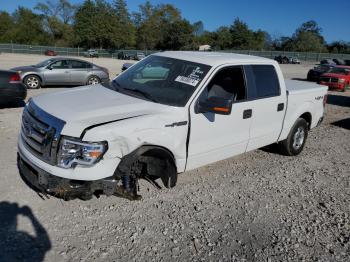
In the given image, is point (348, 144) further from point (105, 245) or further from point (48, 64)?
point (48, 64)

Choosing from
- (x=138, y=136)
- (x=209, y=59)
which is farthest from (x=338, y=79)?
(x=138, y=136)

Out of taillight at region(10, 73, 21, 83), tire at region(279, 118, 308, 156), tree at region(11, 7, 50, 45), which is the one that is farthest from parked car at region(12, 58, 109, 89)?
tree at region(11, 7, 50, 45)

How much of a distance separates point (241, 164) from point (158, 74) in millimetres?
2230

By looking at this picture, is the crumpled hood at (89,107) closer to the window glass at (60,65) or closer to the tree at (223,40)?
the window glass at (60,65)

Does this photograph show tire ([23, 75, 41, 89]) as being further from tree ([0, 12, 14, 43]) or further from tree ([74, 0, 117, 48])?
tree ([0, 12, 14, 43])

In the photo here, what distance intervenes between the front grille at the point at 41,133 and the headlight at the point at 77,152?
8 cm

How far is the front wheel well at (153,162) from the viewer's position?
380cm

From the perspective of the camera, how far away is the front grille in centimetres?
357

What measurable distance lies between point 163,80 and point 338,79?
18.4 m

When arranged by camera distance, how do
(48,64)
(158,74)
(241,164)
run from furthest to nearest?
(48,64)
(241,164)
(158,74)

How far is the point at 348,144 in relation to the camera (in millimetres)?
8094

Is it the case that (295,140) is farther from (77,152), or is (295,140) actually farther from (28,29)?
(28,29)

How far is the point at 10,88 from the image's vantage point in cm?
872

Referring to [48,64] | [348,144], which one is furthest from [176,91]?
[48,64]
